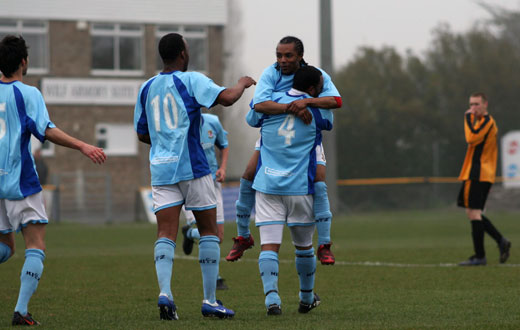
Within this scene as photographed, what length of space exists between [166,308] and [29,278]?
1007mm

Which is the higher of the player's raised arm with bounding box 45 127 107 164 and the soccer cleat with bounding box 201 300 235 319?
the player's raised arm with bounding box 45 127 107 164

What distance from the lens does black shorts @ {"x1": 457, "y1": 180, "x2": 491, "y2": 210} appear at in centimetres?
1177

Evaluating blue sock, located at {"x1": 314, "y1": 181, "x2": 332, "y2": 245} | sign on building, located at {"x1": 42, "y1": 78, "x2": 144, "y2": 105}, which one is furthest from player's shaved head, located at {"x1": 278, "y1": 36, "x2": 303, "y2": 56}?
sign on building, located at {"x1": 42, "y1": 78, "x2": 144, "y2": 105}

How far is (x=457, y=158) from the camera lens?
3309 centimetres

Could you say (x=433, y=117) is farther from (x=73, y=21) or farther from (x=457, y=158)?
(x=73, y=21)

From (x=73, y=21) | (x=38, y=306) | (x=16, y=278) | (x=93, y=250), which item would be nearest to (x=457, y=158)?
(x=73, y=21)

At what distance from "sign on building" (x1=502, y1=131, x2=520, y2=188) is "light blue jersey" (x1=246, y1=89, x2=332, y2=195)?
2554 centimetres

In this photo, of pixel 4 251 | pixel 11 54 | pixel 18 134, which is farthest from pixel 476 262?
pixel 11 54

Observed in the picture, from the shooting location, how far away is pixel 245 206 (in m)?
7.45

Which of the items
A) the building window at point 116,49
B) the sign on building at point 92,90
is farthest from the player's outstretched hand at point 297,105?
the building window at point 116,49

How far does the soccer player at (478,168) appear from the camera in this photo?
11.8 meters

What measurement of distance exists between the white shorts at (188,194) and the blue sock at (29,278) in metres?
Result: 0.98

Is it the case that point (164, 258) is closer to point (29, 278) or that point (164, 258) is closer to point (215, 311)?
point (215, 311)

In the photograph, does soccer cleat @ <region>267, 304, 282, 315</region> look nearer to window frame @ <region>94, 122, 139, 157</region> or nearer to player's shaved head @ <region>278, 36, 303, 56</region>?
player's shaved head @ <region>278, 36, 303, 56</region>
